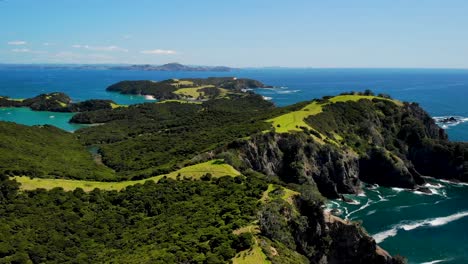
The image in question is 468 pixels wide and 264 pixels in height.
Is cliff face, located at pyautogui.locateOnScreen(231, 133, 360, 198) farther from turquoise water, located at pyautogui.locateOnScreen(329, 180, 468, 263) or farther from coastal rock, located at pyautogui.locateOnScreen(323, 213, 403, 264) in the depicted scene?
coastal rock, located at pyautogui.locateOnScreen(323, 213, 403, 264)

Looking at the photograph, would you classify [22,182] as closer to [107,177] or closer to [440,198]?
[107,177]

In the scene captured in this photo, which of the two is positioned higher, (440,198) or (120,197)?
Result: (120,197)

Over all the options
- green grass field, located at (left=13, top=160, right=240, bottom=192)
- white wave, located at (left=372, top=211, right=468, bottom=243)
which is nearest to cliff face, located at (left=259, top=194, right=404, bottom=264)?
white wave, located at (left=372, top=211, right=468, bottom=243)

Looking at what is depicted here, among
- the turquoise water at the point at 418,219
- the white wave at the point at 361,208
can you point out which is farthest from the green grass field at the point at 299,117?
the white wave at the point at 361,208

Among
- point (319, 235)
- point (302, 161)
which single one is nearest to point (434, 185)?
point (302, 161)

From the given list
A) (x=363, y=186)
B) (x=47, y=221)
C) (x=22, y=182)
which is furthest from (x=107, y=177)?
(x=363, y=186)

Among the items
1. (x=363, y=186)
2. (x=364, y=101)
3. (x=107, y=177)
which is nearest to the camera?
(x=107, y=177)

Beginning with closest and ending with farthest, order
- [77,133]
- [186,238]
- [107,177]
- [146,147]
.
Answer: [186,238], [107,177], [146,147], [77,133]

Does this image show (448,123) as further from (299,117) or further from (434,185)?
(299,117)
